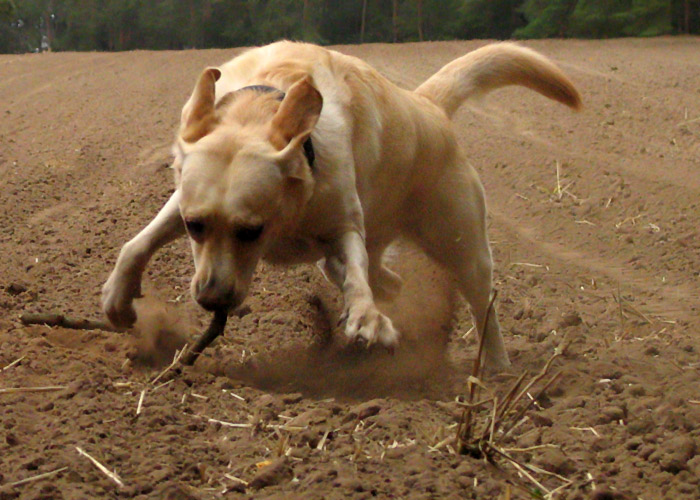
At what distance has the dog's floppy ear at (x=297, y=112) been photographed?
12.7ft

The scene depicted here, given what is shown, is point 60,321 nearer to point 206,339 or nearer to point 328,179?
point 206,339

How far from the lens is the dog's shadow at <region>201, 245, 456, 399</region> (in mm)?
4277

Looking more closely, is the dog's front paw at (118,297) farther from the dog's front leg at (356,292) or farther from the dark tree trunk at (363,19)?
the dark tree trunk at (363,19)

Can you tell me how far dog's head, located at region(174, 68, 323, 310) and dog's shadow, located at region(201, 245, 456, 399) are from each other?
0.58 meters

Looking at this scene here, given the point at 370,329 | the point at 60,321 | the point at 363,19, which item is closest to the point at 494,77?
the point at 370,329

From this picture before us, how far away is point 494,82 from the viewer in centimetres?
581

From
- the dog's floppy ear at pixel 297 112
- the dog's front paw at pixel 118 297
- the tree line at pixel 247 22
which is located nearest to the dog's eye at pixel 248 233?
the dog's floppy ear at pixel 297 112

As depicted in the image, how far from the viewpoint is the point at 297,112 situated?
3.90 metres

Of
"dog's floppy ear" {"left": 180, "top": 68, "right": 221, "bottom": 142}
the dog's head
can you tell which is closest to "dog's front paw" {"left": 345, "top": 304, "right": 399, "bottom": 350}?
the dog's head

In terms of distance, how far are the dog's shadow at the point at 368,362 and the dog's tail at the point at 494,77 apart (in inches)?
44.0

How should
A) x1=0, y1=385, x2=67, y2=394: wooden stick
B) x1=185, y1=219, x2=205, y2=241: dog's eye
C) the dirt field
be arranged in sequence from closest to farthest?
the dirt field, x1=0, y1=385, x2=67, y2=394: wooden stick, x1=185, y1=219, x2=205, y2=241: dog's eye

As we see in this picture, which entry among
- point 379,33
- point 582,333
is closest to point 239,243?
point 582,333

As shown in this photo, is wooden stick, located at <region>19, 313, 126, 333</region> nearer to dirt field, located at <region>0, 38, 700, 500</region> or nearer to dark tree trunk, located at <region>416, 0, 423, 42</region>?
dirt field, located at <region>0, 38, 700, 500</region>

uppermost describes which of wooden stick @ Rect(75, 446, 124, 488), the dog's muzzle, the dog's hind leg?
wooden stick @ Rect(75, 446, 124, 488)
